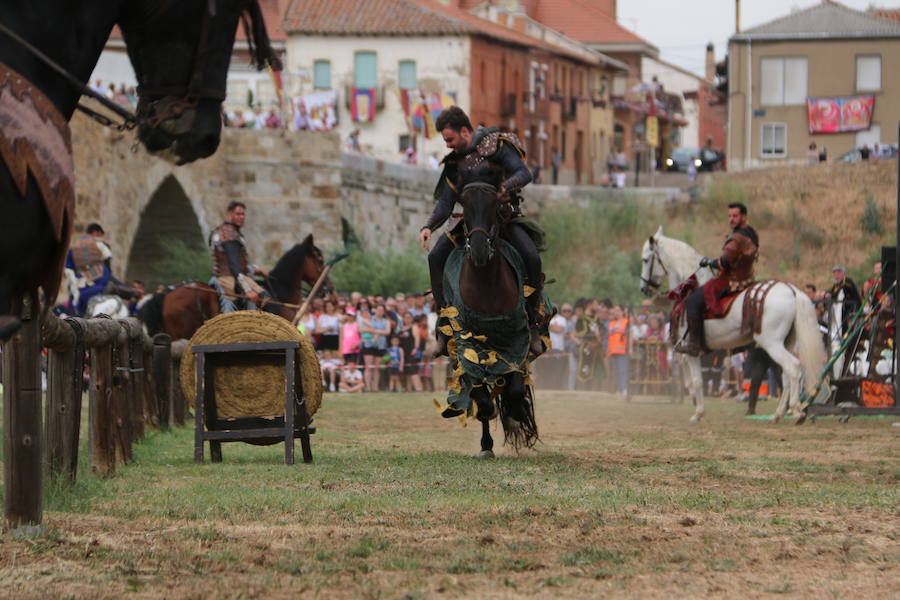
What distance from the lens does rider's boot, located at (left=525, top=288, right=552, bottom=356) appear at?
1362 centimetres

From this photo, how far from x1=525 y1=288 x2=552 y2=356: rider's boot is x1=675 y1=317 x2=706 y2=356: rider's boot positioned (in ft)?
26.9

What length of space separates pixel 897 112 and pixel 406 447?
257 ft

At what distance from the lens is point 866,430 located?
18.3 meters

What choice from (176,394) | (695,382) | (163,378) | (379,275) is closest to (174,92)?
(163,378)

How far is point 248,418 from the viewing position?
43.3 feet

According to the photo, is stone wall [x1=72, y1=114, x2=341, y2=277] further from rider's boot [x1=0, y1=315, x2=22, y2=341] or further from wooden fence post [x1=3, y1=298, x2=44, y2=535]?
rider's boot [x1=0, y1=315, x2=22, y2=341]

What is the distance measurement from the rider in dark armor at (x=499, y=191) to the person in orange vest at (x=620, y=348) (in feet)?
61.9

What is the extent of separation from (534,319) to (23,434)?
20.5 feet

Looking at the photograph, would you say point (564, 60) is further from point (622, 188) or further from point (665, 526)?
point (665, 526)

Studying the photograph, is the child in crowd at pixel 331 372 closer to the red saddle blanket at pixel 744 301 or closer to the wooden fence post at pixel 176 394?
the red saddle blanket at pixel 744 301

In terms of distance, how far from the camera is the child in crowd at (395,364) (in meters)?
33.1

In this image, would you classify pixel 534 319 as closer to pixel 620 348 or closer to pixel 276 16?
pixel 620 348

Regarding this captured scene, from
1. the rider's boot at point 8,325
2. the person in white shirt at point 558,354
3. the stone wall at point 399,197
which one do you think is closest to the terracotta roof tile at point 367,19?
the stone wall at point 399,197

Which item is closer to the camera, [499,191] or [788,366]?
[499,191]
